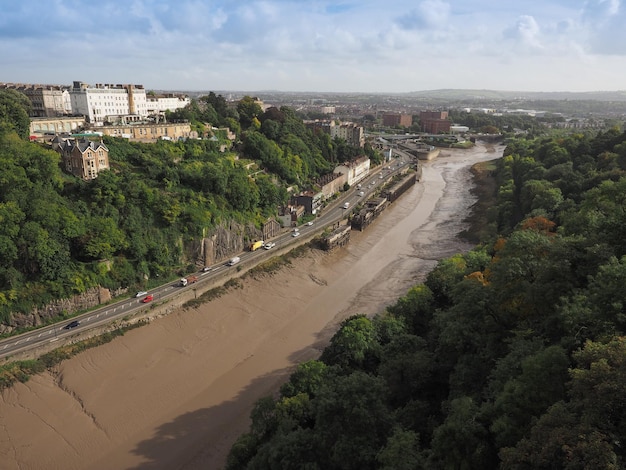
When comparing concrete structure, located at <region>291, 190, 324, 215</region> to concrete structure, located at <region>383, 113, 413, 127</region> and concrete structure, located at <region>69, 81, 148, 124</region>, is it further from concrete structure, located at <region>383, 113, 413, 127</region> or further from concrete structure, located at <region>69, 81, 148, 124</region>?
concrete structure, located at <region>383, 113, 413, 127</region>

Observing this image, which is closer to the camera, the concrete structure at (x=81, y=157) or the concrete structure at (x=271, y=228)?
the concrete structure at (x=81, y=157)

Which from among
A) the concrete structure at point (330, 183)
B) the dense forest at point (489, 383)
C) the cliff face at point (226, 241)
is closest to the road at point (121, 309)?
the cliff face at point (226, 241)

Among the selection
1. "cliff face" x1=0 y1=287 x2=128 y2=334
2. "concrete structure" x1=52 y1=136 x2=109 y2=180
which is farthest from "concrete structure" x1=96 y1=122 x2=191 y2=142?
"cliff face" x1=0 y1=287 x2=128 y2=334

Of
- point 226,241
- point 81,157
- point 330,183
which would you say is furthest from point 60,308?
point 330,183

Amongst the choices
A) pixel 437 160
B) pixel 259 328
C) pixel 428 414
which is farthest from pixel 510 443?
pixel 437 160

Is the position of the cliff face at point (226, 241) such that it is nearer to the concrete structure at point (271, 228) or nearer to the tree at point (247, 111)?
the concrete structure at point (271, 228)
